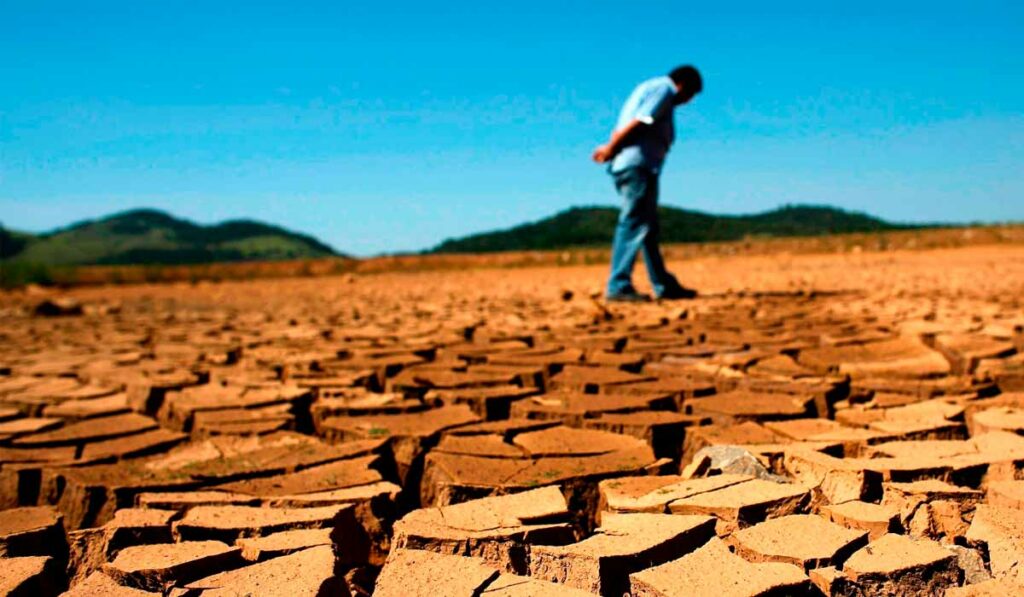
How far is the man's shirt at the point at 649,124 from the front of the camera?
5242 millimetres

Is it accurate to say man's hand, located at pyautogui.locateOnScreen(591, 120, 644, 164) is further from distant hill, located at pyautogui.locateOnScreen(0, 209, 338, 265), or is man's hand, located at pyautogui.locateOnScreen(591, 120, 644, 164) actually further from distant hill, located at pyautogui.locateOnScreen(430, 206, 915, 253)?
distant hill, located at pyautogui.locateOnScreen(0, 209, 338, 265)

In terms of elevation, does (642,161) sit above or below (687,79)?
below

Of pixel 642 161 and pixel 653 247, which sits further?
pixel 653 247

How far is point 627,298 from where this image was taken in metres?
5.66

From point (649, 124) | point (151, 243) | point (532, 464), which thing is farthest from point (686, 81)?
point (151, 243)

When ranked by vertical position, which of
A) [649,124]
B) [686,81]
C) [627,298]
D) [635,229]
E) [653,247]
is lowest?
[627,298]

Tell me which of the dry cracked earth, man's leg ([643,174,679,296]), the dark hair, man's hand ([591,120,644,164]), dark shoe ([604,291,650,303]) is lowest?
the dry cracked earth

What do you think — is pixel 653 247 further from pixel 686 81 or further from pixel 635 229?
pixel 686 81

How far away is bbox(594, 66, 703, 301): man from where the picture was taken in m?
5.30

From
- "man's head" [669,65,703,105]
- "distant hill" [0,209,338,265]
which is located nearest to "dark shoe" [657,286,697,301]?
"man's head" [669,65,703,105]

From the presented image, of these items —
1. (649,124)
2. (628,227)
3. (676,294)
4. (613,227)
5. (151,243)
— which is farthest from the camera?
(151,243)

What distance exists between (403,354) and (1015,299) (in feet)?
14.2

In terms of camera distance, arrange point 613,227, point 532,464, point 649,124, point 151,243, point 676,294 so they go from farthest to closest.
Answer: point 151,243, point 613,227, point 676,294, point 649,124, point 532,464

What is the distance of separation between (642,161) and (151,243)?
5915cm
